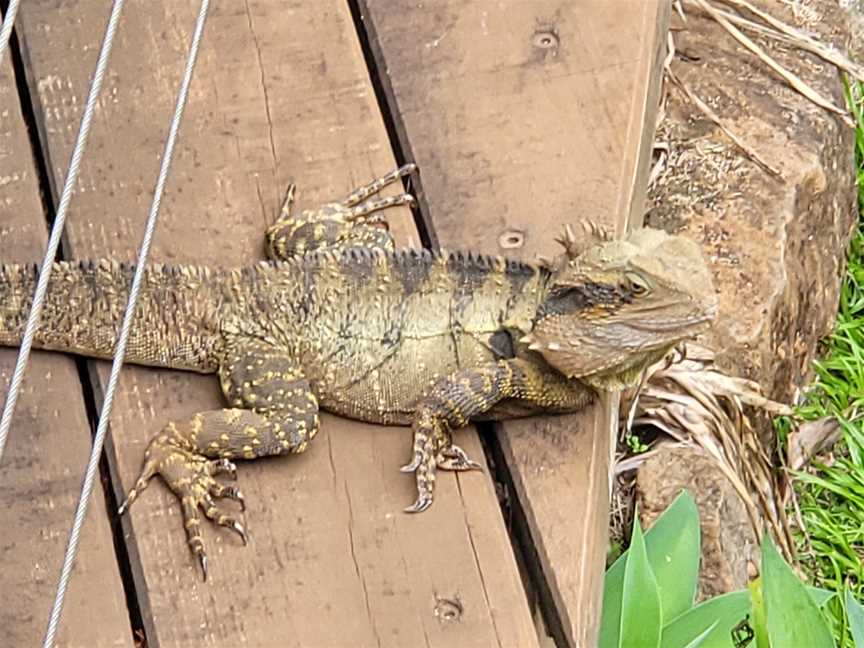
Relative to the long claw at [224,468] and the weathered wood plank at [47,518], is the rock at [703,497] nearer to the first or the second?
the long claw at [224,468]

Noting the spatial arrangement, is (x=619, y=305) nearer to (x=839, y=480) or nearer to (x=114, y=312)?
(x=114, y=312)

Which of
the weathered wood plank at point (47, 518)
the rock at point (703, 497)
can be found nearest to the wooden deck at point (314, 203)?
the weathered wood plank at point (47, 518)

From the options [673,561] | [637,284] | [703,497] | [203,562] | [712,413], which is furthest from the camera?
[712,413]

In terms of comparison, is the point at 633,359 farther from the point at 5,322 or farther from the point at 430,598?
the point at 5,322

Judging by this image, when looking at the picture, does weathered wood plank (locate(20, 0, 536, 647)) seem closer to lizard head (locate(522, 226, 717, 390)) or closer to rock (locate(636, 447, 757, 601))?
lizard head (locate(522, 226, 717, 390))

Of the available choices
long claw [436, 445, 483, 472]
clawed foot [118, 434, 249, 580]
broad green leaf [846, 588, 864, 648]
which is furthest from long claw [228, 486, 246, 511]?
broad green leaf [846, 588, 864, 648]

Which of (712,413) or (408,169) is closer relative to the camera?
(408,169)

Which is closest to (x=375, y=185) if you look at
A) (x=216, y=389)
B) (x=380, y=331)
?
(x=380, y=331)
